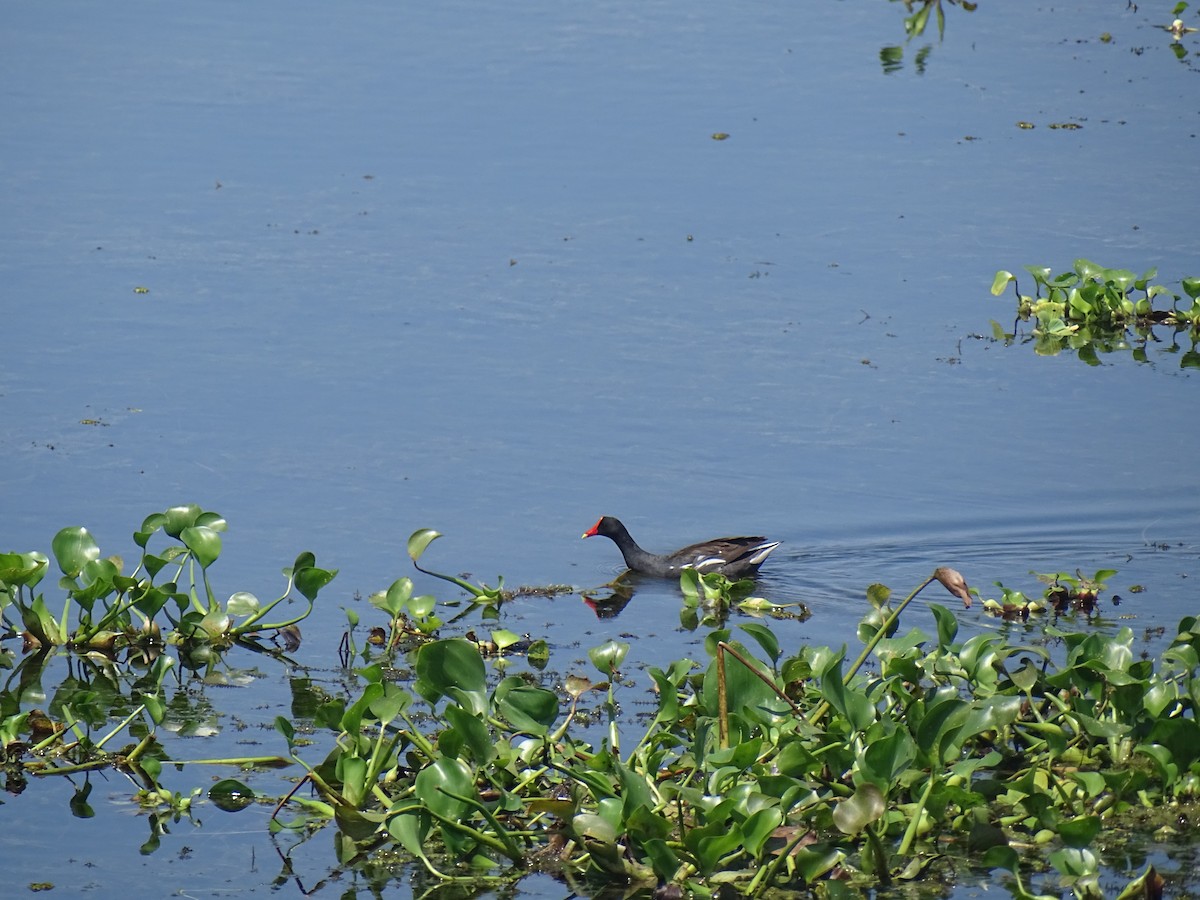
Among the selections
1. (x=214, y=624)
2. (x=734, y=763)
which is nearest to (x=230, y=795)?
(x=214, y=624)

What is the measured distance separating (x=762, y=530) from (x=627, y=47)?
1021cm

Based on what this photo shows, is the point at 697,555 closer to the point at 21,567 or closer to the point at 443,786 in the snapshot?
the point at 21,567

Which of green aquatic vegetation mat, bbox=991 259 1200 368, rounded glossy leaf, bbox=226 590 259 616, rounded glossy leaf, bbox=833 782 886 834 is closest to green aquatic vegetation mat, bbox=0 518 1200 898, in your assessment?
rounded glossy leaf, bbox=833 782 886 834

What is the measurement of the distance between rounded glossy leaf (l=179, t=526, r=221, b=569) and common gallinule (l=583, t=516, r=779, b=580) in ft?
7.42

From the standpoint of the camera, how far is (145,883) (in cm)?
622

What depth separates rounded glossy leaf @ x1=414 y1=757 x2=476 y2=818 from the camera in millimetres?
6098

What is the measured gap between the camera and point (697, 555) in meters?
9.40

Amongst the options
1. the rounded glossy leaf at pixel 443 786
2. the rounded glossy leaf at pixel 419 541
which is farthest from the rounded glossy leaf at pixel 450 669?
the rounded glossy leaf at pixel 419 541

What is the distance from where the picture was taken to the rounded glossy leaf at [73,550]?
26.3 feet

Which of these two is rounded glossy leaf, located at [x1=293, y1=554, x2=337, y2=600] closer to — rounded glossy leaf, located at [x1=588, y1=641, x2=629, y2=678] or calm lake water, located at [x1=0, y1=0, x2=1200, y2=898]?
calm lake water, located at [x1=0, y1=0, x2=1200, y2=898]

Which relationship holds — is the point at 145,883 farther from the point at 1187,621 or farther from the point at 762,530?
the point at 762,530

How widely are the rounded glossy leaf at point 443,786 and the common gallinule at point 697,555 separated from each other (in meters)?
3.19

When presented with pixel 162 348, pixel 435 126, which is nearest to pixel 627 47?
pixel 435 126

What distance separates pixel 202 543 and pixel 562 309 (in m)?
5.14
